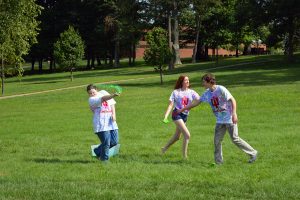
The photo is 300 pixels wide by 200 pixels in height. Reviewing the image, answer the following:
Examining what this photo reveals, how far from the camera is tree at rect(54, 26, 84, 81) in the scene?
161 feet

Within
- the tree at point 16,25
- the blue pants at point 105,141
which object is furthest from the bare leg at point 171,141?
the tree at point 16,25

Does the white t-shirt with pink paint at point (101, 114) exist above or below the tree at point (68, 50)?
below

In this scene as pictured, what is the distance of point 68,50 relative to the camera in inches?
1933

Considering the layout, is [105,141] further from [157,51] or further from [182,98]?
[157,51]

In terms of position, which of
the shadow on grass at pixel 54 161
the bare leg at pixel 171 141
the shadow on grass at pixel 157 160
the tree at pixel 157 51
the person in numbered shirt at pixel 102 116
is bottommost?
the shadow on grass at pixel 54 161

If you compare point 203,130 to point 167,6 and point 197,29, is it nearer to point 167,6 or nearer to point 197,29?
point 167,6

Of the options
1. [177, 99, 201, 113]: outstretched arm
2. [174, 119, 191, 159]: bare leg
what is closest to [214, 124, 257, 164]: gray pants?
[177, 99, 201, 113]: outstretched arm

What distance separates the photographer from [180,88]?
10.8m

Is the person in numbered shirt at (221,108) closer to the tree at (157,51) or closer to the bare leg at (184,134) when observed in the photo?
the bare leg at (184,134)

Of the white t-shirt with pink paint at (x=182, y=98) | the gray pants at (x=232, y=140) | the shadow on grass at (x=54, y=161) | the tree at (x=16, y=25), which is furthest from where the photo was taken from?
the tree at (x=16, y=25)

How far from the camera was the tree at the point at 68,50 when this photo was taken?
161 feet

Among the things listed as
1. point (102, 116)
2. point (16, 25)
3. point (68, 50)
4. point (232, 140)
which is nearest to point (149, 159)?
point (102, 116)

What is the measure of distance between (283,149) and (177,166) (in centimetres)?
289

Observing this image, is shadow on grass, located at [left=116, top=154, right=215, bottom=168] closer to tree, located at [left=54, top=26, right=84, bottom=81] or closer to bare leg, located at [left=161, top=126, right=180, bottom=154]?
bare leg, located at [left=161, top=126, right=180, bottom=154]
